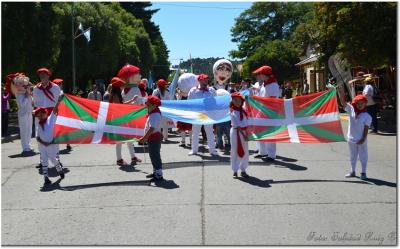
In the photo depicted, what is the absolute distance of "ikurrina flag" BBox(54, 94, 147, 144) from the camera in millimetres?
9453

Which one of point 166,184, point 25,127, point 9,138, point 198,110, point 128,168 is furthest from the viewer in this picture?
point 9,138

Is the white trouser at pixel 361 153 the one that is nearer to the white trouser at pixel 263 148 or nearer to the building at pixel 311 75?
the white trouser at pixel 263 148

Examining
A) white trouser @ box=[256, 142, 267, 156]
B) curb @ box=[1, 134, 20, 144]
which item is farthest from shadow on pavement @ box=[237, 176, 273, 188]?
curb @ box=[1, 134, 20, 144]

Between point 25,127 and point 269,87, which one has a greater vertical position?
point 269,87

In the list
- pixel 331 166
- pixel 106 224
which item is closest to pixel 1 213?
pixel 106 224

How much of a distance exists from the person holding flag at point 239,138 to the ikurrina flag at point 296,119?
506 mm

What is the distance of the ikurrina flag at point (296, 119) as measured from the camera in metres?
9.69

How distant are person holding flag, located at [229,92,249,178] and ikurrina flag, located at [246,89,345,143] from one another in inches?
19.9

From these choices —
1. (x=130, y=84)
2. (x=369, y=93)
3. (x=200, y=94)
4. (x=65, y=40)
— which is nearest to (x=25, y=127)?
(x=130, y=84)

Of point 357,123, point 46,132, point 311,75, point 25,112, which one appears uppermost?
point 311,75

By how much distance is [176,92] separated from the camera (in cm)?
1867

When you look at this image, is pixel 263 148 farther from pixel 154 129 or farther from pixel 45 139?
pixel 45 139

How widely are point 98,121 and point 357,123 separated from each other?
4.69m

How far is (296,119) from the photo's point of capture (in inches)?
389
